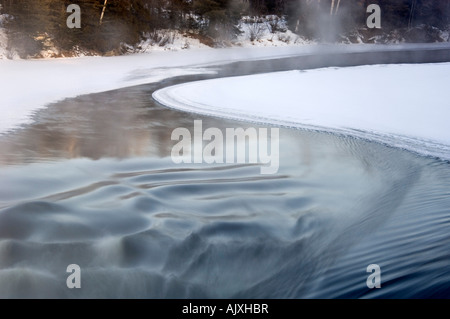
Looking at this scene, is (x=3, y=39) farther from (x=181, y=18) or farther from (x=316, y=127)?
(x=316, y=127)

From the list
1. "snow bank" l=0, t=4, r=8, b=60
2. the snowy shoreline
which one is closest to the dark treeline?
"snow bank" l=0, t=4, r=8, b=60

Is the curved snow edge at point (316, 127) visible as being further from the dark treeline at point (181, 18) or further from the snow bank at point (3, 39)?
the dark treeline at point (181, 18)

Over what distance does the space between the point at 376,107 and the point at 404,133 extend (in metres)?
2.11

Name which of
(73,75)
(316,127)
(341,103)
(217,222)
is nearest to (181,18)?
(73,75)

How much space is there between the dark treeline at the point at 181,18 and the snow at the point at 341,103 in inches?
352

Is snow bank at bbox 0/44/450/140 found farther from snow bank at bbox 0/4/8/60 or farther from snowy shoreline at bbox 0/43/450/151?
snow bank at bbox 0/4/8/60

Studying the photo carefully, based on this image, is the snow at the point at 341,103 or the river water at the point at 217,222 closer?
the river water at the point at 217,222

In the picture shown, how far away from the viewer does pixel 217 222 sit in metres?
4.12

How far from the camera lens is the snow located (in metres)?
7.46

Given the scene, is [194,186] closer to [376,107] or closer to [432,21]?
[376,107]

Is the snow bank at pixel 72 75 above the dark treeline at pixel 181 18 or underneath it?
underneath

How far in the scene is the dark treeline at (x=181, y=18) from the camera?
1830cm

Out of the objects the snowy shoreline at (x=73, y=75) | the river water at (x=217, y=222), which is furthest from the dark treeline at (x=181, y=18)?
the river water at (x=217, y=222)

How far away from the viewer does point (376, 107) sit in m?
9.34
